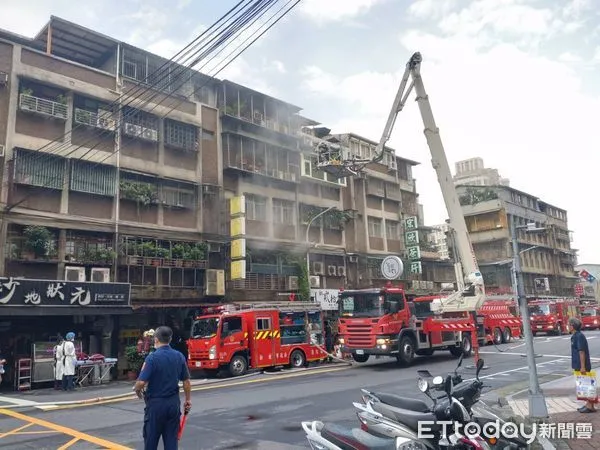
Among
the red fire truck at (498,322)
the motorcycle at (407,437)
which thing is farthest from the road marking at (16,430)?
the red fire truck at (498,322)

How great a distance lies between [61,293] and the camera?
18250mm

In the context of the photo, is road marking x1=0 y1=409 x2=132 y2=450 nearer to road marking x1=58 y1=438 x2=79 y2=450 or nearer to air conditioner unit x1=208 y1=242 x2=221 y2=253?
road marking x1=58 y1=438 x2=79 y2=450

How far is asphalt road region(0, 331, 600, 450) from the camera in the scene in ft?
25.5

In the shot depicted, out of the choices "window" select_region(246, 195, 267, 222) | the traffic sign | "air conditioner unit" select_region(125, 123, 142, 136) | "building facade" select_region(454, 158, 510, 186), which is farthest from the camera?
"building facade" select_region(454, 158, 510, 186)

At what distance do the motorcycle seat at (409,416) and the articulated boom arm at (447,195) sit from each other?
10.1 metres

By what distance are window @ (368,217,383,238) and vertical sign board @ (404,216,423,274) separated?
199cm

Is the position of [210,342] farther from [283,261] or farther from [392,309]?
[283,261]

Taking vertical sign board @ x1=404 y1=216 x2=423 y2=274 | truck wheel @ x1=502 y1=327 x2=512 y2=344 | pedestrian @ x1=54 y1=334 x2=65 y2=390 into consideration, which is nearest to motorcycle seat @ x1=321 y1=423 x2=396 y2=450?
pedestrian @ x1=54 y1=334 x2=65 y2=390

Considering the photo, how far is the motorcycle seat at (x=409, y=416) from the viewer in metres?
5.45

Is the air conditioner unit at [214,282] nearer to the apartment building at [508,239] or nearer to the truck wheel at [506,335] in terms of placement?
the truck wheel at [506,335]

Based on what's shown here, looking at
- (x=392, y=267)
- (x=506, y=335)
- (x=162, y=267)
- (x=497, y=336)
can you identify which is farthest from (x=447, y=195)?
(x=506, y=335)

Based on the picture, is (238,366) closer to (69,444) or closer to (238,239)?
(238,239)

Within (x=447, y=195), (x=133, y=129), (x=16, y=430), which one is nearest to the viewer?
(x=16, y=430)

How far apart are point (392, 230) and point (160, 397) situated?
3382 cm
